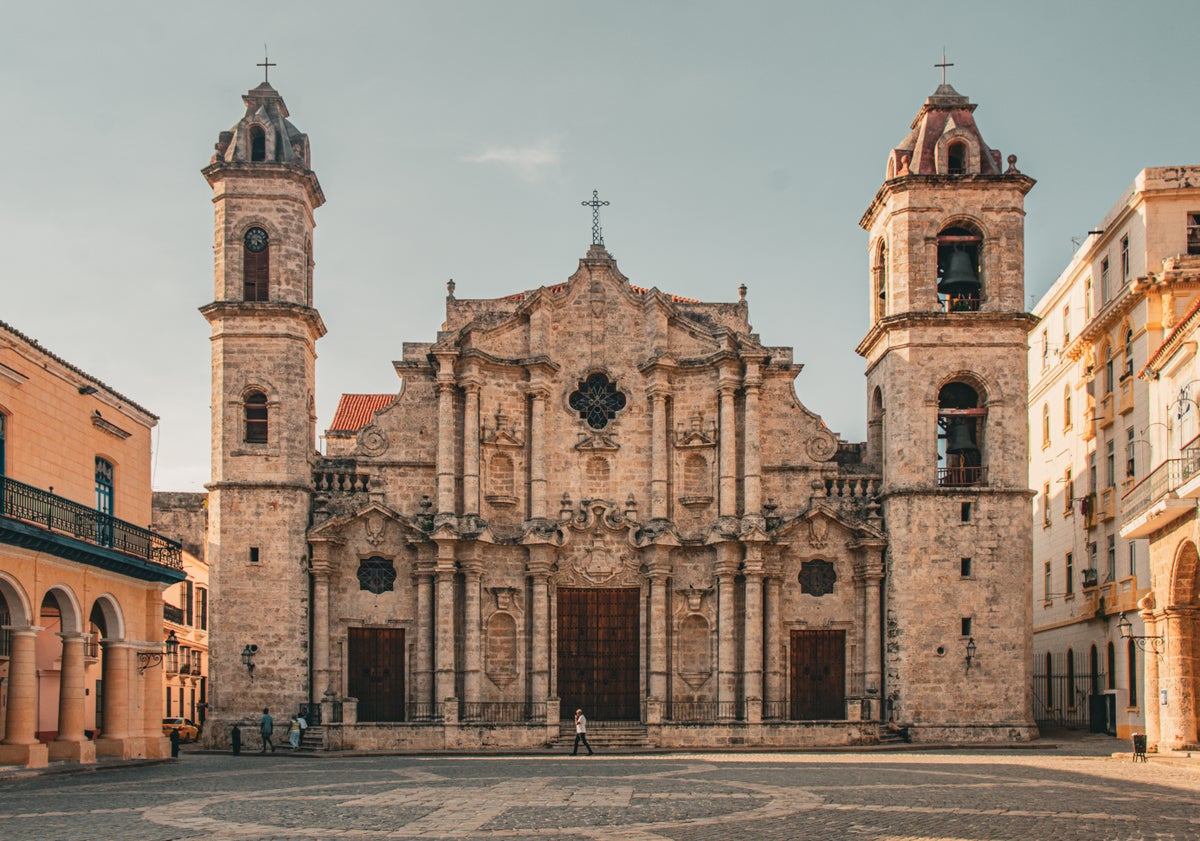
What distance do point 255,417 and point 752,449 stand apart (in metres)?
13.8

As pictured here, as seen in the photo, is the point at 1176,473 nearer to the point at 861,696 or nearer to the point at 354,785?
the point at 861,696

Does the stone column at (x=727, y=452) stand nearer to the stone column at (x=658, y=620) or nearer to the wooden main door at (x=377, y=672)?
the stone column at (x=658, y=620)

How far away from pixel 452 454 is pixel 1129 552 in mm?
18830

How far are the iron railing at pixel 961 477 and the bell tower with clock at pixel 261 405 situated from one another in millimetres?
17503

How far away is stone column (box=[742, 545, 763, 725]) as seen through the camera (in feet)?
127

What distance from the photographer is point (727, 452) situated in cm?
4047

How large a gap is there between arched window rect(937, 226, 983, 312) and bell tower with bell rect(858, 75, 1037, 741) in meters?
0.05

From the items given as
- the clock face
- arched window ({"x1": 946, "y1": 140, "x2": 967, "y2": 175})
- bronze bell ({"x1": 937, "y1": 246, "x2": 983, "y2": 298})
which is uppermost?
arched window ({"x1": 946, "y1": 140, "x2": 967, "y2": 175})

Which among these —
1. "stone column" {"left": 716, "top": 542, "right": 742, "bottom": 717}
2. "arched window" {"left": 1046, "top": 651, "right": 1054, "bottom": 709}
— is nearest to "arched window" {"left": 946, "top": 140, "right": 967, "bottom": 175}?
"stone column" {"left": 716, "top": 542, "right": 742, "bottom": 717}

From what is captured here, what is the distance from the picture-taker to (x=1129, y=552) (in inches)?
1553

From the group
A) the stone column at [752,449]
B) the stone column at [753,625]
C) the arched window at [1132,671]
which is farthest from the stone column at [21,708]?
the arched window at [1132,671]

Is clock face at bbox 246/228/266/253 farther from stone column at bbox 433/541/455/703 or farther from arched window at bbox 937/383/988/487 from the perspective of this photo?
arched window at bbox 937/383/988/487

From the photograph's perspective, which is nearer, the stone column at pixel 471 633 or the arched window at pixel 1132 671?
the arched window at pixel 1132 671

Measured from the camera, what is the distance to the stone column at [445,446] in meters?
39.8
